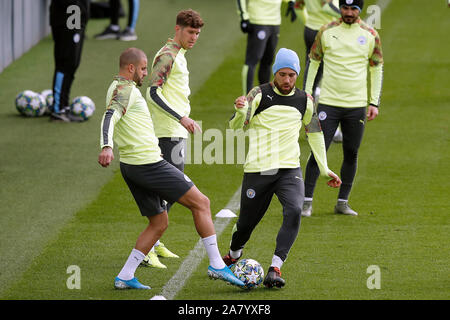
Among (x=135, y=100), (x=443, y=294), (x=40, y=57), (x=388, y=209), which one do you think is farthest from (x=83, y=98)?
(x=443, y=294)

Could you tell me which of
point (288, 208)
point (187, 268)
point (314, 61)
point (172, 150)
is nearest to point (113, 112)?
point (172, 150)

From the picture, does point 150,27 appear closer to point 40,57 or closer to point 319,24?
point 40,57

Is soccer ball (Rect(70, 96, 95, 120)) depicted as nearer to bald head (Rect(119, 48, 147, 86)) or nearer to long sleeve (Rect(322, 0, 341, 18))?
long sleeve (Rect(322, 0, 341, 18))

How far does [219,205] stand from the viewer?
1088cm

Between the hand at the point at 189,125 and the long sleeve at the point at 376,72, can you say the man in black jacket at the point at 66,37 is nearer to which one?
the long sleeve at the point at 376,72

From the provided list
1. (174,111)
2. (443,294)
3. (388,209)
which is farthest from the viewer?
(388,209)

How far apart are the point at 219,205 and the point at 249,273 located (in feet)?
10.0

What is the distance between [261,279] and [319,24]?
690cm

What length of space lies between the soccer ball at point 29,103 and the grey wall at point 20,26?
291 cm

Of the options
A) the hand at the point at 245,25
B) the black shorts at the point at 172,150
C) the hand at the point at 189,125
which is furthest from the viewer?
the hand at the point at 245,25

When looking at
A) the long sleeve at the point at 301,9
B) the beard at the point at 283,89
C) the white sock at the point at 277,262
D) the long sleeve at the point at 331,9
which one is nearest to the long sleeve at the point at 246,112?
the beard at the point at 283,89

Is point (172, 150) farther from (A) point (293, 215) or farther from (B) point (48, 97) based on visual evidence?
(B) point (48, 97)

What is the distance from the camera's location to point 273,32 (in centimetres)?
1467

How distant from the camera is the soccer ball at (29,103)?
1466cm
